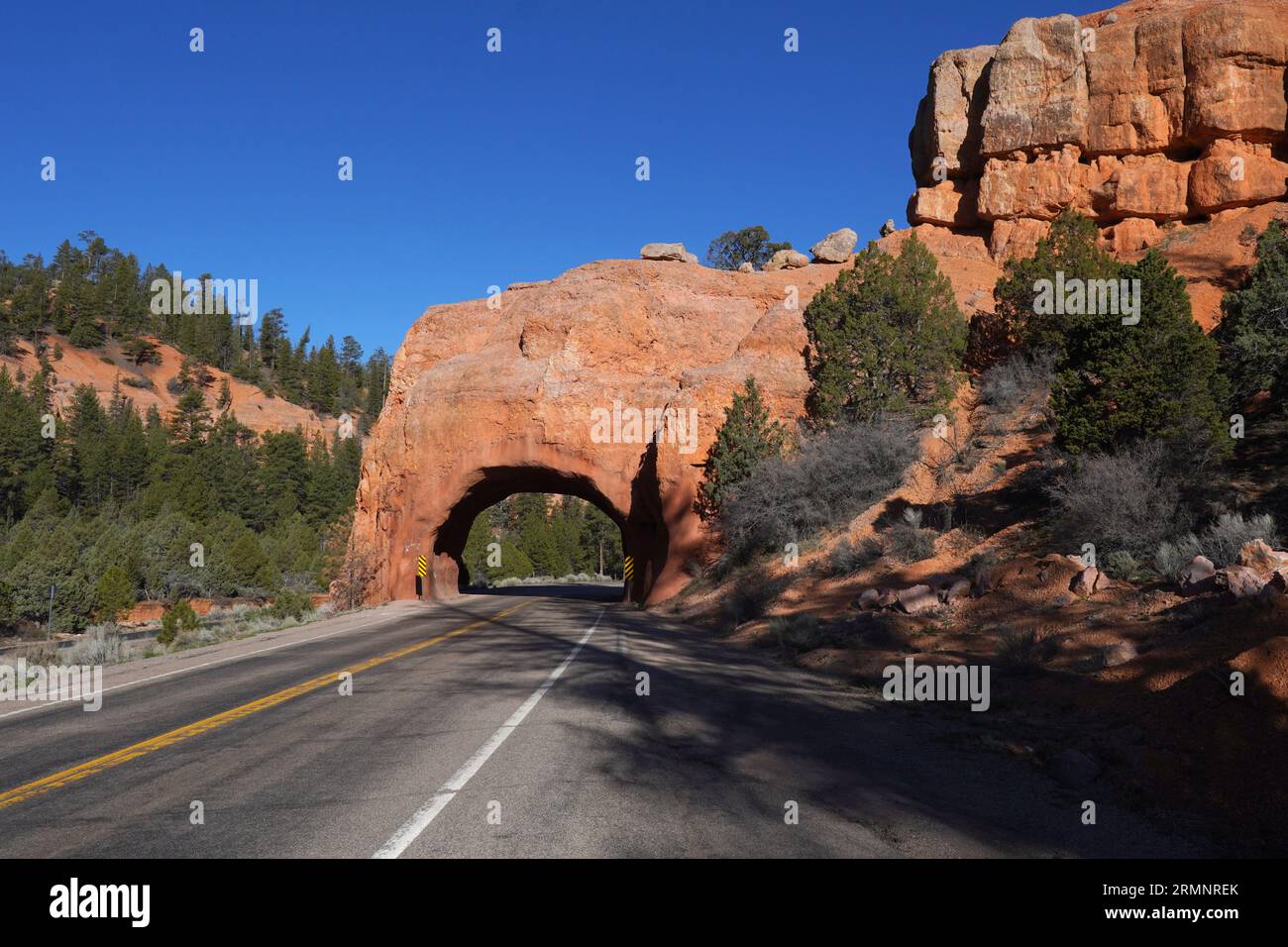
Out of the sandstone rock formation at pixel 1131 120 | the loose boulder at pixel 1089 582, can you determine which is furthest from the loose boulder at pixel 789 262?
the loose boulder at pixel 1089 582

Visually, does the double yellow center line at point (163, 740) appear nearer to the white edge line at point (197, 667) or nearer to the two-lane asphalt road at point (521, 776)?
the two-lane asphalt road at point (521, 776)

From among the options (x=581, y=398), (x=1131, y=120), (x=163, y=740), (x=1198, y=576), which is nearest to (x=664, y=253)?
→ (x=581, y=398)

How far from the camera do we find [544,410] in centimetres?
3625

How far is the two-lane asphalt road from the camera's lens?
489 centimetres

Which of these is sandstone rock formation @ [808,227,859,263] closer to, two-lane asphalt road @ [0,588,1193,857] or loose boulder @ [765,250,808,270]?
loose boulder @ [765,250,808,270]

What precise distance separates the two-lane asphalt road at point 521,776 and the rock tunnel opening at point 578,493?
22.1 meters

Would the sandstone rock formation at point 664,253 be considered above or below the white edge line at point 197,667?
above

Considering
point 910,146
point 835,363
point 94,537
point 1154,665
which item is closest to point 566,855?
point 1154,665

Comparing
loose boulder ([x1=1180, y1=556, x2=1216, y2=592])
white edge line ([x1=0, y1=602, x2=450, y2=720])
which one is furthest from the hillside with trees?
loose boulder ([x1=1180, y1=556, x2=1216, y2=592])

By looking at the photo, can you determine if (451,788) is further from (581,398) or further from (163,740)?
(581,398)

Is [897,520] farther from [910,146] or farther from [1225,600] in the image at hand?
[910,146]

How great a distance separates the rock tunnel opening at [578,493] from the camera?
34.0 metres

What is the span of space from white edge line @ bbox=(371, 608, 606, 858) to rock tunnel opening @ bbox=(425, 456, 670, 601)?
2344 centimetres

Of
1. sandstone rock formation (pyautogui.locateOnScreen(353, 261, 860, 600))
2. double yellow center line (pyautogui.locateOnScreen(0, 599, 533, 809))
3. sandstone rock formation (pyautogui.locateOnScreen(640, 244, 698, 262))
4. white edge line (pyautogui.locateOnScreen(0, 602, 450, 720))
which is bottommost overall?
white edge line (pyautogui.locateOnScreen(0, 602, 450, 720))
